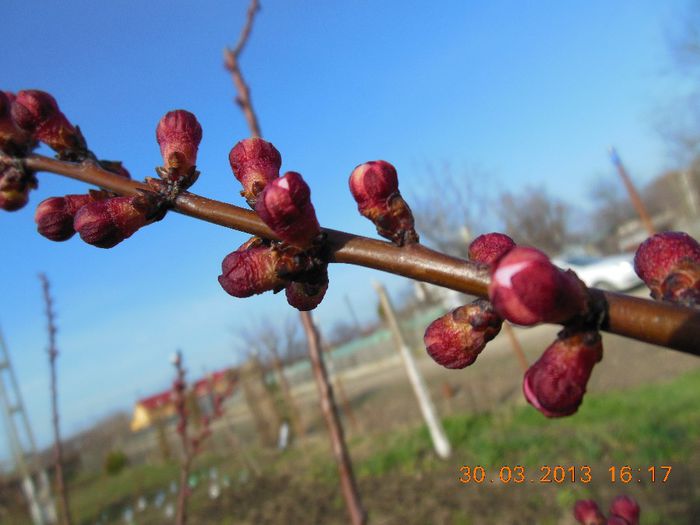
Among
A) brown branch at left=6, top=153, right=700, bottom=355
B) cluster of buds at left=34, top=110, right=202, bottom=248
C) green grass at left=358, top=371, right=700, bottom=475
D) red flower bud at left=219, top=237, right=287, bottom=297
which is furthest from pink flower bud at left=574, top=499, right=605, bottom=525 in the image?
green grass at left=358, top=371, right=700, bottom=475

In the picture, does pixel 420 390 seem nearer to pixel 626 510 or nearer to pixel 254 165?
pixel 626 510

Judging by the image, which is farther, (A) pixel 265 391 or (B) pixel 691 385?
(A) pixel 265 391

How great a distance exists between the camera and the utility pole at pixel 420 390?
8.18m

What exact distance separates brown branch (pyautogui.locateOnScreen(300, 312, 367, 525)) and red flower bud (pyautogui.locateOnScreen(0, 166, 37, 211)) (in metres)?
1.69

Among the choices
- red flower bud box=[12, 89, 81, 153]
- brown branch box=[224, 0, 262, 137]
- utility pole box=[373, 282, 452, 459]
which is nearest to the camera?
red flower bud box=[12, 89, 81, 153]

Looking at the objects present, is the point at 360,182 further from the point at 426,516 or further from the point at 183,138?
the point at 426,516

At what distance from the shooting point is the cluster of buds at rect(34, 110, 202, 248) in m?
0.82

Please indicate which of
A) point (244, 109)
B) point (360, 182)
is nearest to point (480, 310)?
point (360, 182)

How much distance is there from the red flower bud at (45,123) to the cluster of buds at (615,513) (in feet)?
4.45

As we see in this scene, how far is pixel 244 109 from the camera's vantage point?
312 centimetres

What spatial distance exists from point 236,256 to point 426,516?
6168 millimetres

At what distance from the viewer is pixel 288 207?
0.66 m

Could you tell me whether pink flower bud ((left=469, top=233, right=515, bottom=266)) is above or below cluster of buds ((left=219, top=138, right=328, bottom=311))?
below
